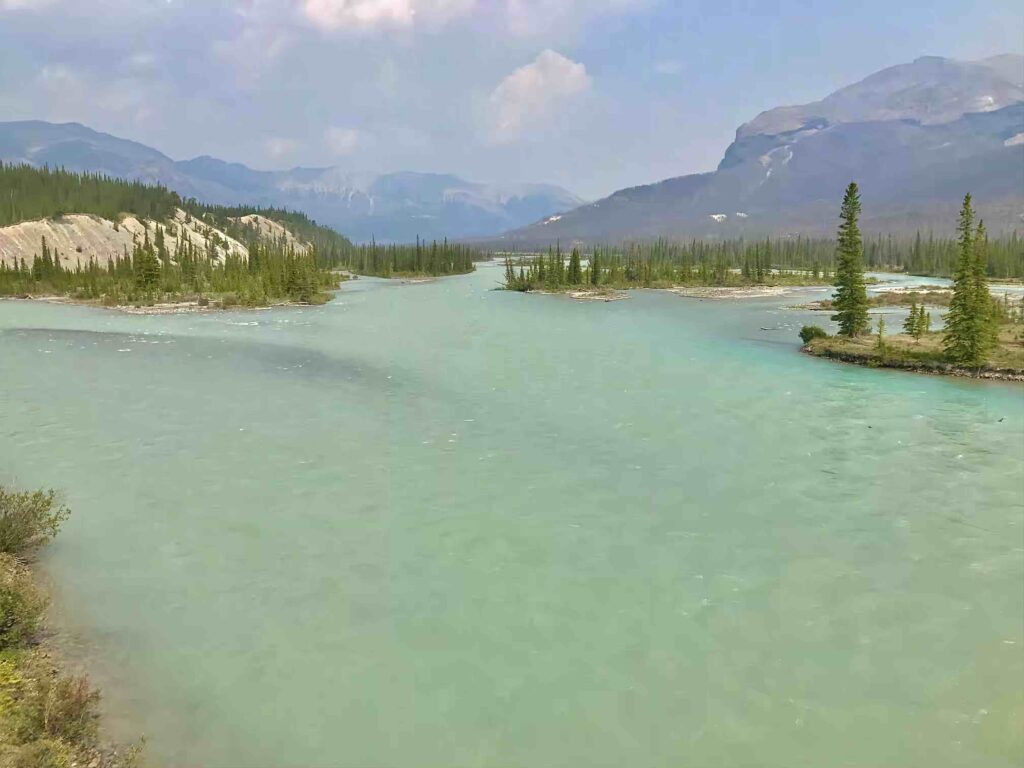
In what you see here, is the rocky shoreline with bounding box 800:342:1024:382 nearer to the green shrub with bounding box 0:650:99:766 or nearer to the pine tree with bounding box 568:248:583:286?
the green shrub with bounding box 0:650:99:766

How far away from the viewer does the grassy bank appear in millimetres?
10688

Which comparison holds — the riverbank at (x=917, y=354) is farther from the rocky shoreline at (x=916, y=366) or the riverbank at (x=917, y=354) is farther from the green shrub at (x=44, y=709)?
the green shrub at (x=44, y=709)

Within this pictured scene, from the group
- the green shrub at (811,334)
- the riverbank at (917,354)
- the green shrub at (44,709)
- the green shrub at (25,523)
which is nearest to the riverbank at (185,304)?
the green shrub at (811,334)

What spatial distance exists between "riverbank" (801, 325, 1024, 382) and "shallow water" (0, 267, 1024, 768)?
12235 millimetres

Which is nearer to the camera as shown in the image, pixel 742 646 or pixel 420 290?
pixel 742 646

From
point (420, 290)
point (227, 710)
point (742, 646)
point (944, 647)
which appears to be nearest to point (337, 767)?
point (227, 710)

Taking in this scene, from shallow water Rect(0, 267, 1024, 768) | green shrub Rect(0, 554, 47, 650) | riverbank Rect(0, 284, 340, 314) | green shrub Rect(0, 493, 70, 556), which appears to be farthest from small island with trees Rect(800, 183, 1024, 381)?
riverbank Rect(0, 284, 340, 314)

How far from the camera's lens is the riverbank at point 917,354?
53.8 metres

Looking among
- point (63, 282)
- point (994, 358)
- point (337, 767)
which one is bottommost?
point (337, 767)

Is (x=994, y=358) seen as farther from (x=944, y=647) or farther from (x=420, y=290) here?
(x=420, y=290)

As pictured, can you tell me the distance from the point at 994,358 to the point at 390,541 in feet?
178

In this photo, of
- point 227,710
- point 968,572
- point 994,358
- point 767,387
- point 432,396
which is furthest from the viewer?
point 994,358

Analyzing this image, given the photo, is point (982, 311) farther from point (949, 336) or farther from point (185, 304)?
point (185, 304)

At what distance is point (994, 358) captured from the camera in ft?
184
